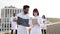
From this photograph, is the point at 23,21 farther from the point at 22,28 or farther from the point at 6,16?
the point at 6,16

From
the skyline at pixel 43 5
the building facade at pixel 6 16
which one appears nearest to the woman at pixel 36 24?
the skyline at pixel 43 5

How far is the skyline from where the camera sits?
1.89 meters

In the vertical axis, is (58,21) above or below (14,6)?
below

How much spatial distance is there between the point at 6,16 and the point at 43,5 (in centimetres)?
59

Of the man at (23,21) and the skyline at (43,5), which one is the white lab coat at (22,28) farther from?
the skyline at (43,5)

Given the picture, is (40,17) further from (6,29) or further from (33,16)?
(6,29)

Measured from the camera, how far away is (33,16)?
1.87m

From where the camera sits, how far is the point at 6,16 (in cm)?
188

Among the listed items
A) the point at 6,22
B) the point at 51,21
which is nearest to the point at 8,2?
the point at 6,22

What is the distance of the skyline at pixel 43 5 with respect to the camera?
1.89 m

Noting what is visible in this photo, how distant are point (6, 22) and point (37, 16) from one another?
474mm

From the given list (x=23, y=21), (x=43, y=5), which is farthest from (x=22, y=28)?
(x=43, y=5)

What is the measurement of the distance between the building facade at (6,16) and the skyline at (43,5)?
0.07 meters

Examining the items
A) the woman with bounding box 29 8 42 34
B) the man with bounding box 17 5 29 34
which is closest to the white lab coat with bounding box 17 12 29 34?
the man with bounding box 17 5 29 34
